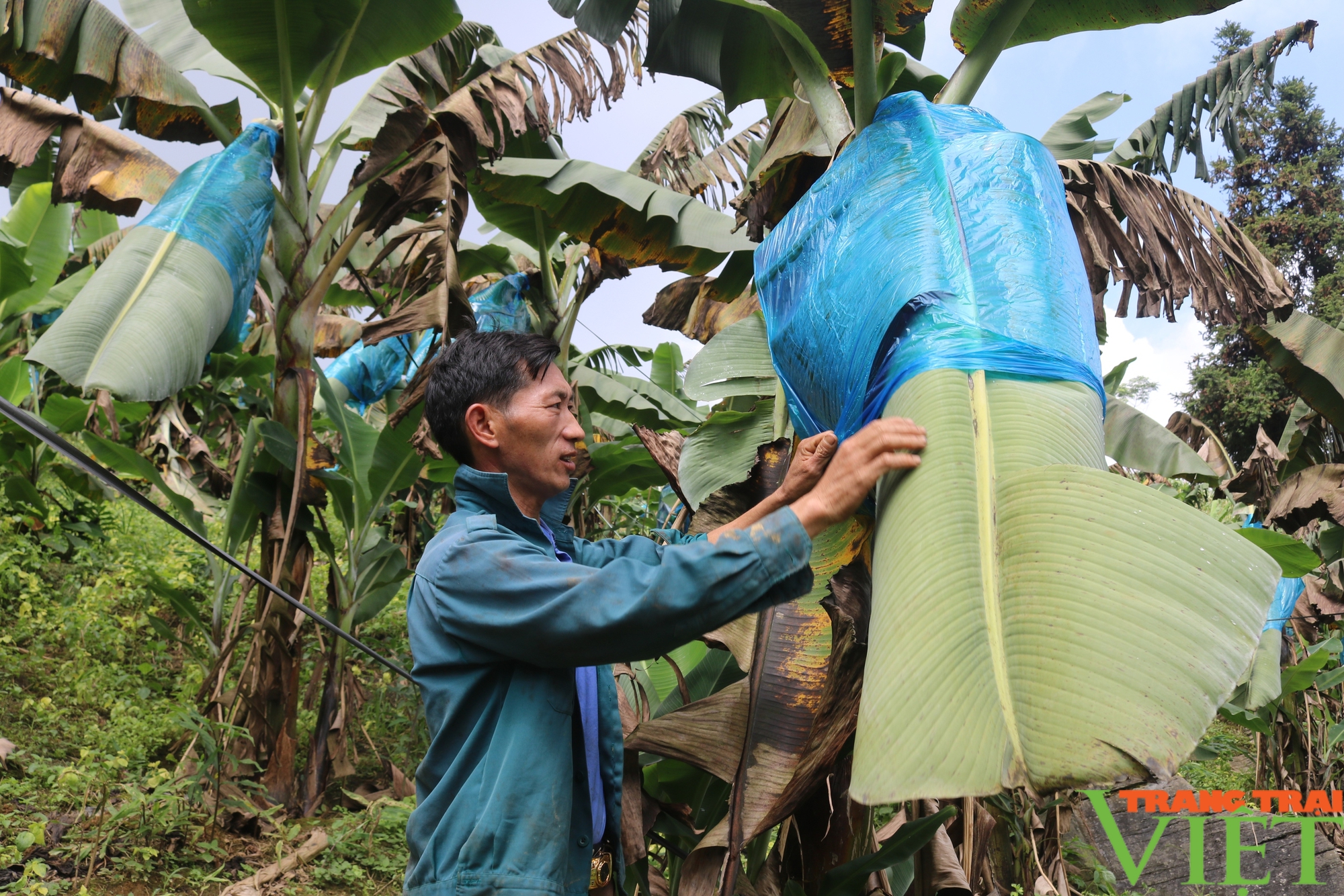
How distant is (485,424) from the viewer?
176cm

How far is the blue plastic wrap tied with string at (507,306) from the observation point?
5258 millimetres

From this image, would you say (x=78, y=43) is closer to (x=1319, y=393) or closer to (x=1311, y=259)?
(x=1319, y=393)

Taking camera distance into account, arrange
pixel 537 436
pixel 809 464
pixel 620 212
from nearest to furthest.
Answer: pixel 809 464
pixel 537 436
pixel 620 212

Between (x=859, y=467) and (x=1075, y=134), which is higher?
(x=1075, y=134)

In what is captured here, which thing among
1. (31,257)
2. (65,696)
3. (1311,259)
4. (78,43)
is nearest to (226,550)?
(65,696)

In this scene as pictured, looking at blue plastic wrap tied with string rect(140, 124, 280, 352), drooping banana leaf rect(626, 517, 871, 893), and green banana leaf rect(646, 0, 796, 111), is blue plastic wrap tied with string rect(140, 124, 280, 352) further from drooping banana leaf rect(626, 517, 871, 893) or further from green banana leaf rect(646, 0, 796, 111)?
drooping banana leaf rect(626, 517, 871, 893)

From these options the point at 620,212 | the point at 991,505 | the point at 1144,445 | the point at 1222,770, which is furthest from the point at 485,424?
the point at 1222,770

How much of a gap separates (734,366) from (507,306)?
10.4 feet

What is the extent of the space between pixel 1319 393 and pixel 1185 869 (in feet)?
8.03

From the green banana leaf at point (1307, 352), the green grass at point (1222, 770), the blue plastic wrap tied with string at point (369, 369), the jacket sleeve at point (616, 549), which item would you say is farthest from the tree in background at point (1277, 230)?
the jacket sleeve at point (616, 549)

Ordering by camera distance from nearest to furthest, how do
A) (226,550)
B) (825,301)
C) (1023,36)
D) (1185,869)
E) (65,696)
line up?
(825,301)
(1023,36)
(226,550)
(1185,869)
(65,696)

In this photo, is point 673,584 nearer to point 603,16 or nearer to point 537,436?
point 537,436

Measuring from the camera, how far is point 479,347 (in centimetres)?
179

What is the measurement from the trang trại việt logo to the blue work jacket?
2789 millimetres
